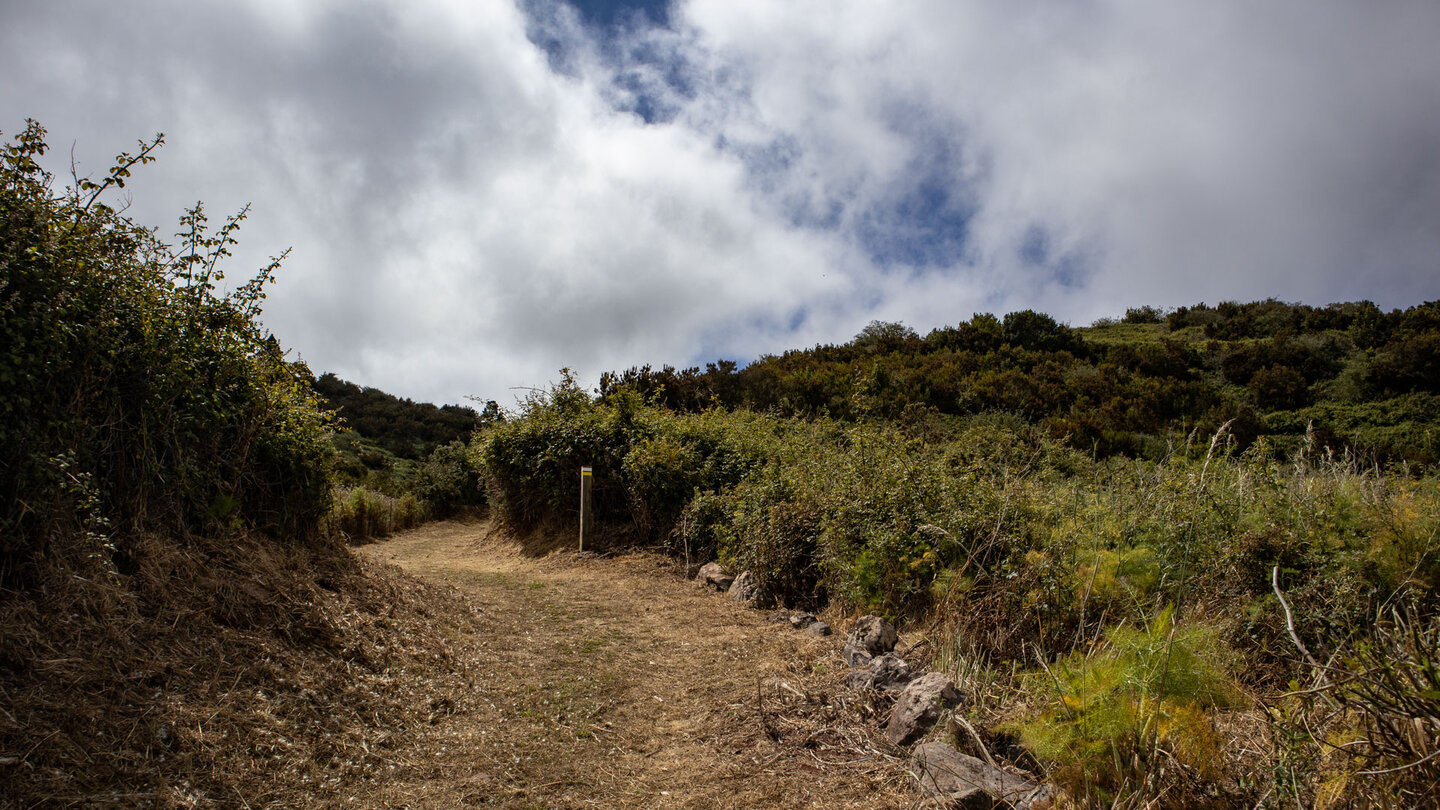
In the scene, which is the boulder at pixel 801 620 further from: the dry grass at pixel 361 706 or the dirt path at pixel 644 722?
the dry grass at pixel 361 706

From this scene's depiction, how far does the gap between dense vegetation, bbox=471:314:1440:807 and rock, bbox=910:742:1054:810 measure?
0.17 meters

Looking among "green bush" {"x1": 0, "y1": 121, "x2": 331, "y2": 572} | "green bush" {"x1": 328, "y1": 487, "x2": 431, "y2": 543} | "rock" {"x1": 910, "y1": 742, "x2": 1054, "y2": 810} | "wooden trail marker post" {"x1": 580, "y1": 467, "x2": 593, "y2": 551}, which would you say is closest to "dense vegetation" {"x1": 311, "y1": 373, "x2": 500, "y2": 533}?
"green bush" {"x1": 328, "y1": 487, "x2": 431, "y2": 543}

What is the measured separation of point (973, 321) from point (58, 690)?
2381cm

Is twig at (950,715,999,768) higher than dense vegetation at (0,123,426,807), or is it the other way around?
dense vegetation at (0,123,426,807)

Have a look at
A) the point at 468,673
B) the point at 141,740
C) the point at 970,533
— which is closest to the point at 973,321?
the point at 970,533

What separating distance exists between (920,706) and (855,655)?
1.20 meters

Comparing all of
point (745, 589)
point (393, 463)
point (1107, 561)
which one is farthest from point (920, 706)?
point (393, 463)

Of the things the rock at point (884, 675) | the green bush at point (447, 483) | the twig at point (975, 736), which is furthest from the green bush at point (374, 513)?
the twig at point (975, 736)

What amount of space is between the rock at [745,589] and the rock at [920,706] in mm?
3433

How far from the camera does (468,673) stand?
467cm

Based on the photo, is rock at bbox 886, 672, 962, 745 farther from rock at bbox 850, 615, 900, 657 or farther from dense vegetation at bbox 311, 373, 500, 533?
dense vegetation at bbox 311, 373, 500, 533

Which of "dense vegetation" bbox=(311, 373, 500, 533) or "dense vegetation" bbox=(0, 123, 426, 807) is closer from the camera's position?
"dense vegetation" bbox=(0, 123, 426, 807)

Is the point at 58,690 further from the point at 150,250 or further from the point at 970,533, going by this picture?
the point at 970,533

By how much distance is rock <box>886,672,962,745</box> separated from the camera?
3.40 meters
